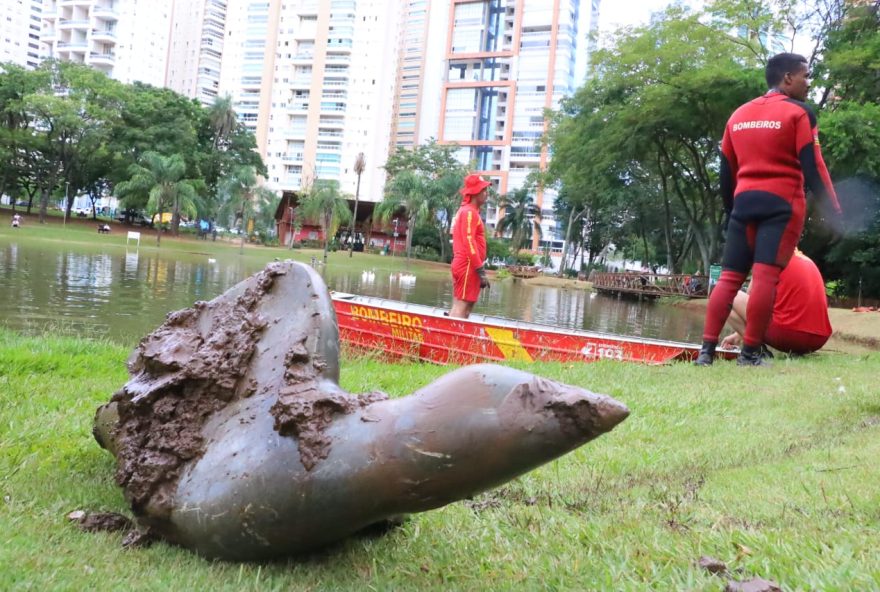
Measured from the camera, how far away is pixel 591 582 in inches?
66.8

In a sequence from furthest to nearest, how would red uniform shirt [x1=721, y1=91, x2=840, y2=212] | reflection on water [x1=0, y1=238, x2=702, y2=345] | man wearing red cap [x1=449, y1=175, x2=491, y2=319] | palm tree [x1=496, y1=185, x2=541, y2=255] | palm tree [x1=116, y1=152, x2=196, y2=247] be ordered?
palm tree [x1=496, y1=185, x2=541, y2=255], palm tree [x1=116, y1=152, x2=196, y2=247], reflection on water [x1=0, y1=238, x2=702, y2=345], man wearing red cap [x1=449, y1=175, x2=491, y2=319], red uniform shirt [x1=721, y1=91, x2=840, y2=212]

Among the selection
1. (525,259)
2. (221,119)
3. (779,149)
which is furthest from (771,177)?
(525,259)

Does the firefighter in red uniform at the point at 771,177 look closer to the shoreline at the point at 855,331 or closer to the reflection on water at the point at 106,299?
the reflection on water at the point at 106,299

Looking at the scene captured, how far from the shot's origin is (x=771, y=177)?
5.08 meters

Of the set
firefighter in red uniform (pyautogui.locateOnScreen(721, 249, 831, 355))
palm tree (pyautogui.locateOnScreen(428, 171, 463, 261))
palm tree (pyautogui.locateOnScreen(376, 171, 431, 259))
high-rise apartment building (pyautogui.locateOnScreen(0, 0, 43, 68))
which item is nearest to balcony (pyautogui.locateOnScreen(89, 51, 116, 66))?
high-rise apartment building (pyautogui.locateOnScreen(0, 0, 43, 68))

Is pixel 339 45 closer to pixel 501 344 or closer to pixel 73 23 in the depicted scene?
pixel 73 23

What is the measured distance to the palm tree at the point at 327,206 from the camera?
56.0 meters

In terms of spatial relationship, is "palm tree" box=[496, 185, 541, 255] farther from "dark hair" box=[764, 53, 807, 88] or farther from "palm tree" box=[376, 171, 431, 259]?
"dark hair" box=[764, 53, 807, 88]

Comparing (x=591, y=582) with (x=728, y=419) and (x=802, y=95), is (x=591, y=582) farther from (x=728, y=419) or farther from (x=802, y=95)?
(x=802, y=95)

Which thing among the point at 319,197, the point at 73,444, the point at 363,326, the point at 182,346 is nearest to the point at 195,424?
the point at 182,346

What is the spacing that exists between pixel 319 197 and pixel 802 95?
5230 cm

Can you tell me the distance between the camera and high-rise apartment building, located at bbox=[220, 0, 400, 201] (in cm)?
9156

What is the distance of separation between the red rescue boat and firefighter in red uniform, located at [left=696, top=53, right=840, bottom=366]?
1.31 metres

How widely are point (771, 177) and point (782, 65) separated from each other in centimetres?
87
